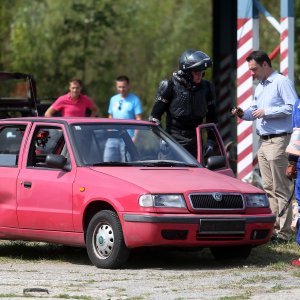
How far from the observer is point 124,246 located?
1203 cm

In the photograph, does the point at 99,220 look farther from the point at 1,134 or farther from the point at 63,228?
the point at 1,134

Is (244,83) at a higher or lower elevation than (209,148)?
higher

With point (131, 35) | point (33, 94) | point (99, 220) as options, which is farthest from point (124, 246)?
point (131, 35)

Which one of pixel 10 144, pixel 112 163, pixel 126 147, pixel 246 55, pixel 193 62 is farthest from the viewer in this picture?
pixel 246 55

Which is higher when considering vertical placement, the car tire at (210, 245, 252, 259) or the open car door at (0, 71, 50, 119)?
the open car door at (0, 71, 50, 119)

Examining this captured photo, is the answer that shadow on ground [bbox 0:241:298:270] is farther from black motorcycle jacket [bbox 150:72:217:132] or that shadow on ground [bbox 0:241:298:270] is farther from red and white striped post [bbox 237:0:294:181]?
red and white striped post [bbox 237:0:294:181]

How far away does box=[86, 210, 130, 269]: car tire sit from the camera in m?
12.0

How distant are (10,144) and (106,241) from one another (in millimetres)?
3402

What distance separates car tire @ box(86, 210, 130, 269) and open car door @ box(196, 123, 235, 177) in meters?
1.90

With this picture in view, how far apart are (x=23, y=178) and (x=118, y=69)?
86.7 ft

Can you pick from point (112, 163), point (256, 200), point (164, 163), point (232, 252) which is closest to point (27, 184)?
point (112, 163)

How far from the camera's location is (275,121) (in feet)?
47.5

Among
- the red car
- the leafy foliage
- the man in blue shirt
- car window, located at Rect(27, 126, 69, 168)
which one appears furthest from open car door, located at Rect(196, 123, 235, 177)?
the leafy foliage

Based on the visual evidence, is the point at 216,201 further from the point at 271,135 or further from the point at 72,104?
the point at 72,104
